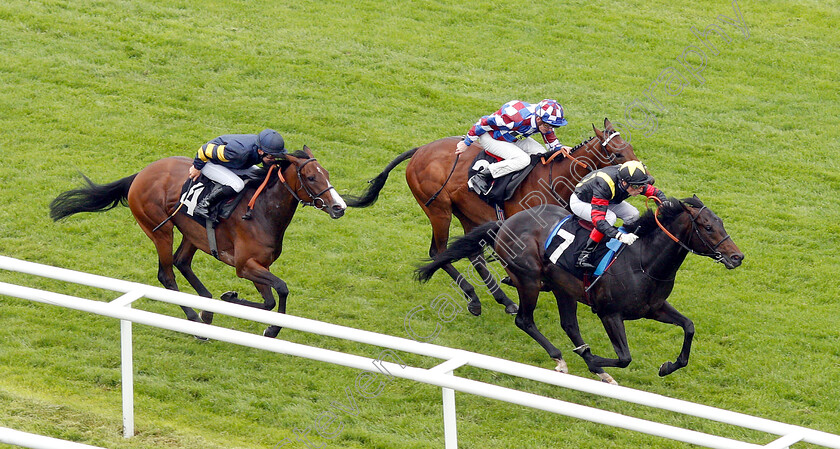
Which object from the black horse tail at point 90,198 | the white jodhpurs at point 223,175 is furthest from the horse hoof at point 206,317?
the black horse tail at point 90,198

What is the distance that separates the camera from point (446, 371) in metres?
3.43

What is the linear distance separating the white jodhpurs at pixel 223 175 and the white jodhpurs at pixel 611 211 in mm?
2438

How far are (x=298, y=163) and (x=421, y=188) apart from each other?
166cm

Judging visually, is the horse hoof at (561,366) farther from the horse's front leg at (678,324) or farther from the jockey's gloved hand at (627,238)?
the jockey's gloved hand at (627,238)

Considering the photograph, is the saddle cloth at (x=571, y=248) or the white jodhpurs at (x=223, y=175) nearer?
the saddle cloth at (x=571, y=248)

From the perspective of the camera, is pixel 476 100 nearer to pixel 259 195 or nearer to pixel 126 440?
pixel 259 195

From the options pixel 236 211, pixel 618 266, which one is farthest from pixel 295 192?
pixel 618 266

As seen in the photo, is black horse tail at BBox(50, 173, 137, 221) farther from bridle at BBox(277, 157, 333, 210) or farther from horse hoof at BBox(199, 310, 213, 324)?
bridle at BBox(277, 157, 333, 210)

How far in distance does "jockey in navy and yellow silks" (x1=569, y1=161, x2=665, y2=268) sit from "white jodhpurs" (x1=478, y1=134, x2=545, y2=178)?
43.3 inches

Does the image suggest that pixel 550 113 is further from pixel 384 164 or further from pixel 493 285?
pixel 384 164

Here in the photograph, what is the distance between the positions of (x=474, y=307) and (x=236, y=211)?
2117mm

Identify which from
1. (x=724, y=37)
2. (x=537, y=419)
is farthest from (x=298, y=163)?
(x=724, y=37)

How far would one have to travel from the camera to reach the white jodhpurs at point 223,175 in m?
6.76

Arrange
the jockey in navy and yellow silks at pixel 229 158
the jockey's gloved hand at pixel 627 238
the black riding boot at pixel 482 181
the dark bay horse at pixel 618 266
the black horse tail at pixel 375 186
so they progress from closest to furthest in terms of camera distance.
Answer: the dark bay horse at pixel 618 266
the jockey's gloved hand at pixel 627 238
the jockey in navy and yellow silks at pixel 229 158
the black riding boot at pixel 482 181
the black horse tail at pixel 375 186
